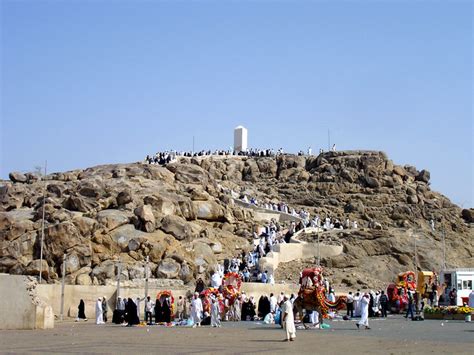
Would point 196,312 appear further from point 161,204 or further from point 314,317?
point 161,204

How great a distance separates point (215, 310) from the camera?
28.4 meters

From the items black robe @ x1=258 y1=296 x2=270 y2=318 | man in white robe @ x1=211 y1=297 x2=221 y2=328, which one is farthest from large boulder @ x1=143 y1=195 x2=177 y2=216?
man in white robe @ x1=211 y1=297 x2=221 y2=328

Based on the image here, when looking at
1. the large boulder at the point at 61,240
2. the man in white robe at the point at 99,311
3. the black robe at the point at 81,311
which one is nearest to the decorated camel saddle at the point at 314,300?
the man in white robe at the point at 99,311

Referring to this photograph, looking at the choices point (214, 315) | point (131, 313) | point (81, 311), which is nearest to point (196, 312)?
point (214, 315)

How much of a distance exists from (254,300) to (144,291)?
18.1 feet

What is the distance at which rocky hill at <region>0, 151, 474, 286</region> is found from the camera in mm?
40250

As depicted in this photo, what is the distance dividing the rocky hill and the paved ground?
15110mm

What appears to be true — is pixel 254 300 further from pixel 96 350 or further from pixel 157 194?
pixel 96 350

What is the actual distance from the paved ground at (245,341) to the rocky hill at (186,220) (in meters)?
15.1

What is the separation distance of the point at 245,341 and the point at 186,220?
26.7 metres

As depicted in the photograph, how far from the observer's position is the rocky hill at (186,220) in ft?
132

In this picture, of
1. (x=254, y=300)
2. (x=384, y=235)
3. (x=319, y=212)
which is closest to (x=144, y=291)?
(x=254, y=300)

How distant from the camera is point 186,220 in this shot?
46688 mm

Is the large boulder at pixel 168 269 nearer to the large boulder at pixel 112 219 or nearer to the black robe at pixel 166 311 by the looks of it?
the large boulder at pixel 112 219
